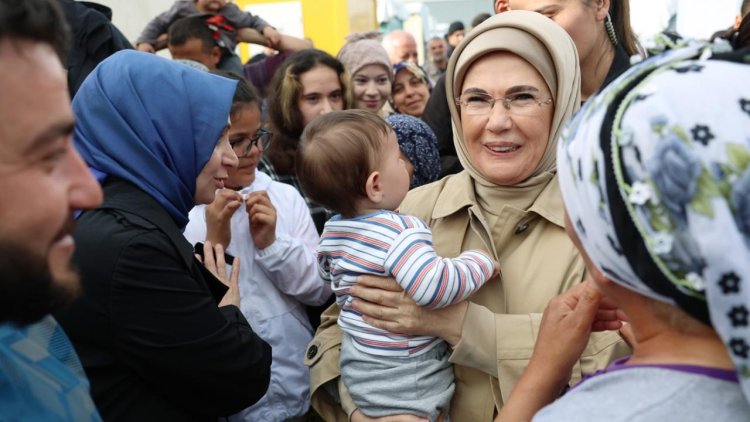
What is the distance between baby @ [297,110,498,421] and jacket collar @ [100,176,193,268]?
0.53m

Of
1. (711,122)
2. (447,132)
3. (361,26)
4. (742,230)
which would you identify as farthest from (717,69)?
(361,26)

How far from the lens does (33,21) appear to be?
1.25 metres

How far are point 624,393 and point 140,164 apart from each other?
61.6 inches

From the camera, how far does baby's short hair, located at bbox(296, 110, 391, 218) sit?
95.2 inches

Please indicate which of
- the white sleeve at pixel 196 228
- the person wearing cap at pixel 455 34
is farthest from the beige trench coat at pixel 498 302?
the person wearing cap at pixel 455 34

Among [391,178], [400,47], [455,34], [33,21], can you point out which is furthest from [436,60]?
[33,21]

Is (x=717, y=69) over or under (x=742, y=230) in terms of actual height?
over

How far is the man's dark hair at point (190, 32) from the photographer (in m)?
5.50

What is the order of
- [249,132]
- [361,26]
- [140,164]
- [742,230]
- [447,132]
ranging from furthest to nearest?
1. [361,26]
2. [447,132]
3. [249,132]
4. [140,164]
5. [742,230]

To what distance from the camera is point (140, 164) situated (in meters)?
2.19

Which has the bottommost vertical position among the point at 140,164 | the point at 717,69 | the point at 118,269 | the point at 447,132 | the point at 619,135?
the point at 447,132

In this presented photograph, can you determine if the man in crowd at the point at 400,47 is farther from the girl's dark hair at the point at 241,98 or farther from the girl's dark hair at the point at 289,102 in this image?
the girl's dark hair at the point at 241,98

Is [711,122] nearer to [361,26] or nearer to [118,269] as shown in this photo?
[118,269]

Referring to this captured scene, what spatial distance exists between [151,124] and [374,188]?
76 centimetres
